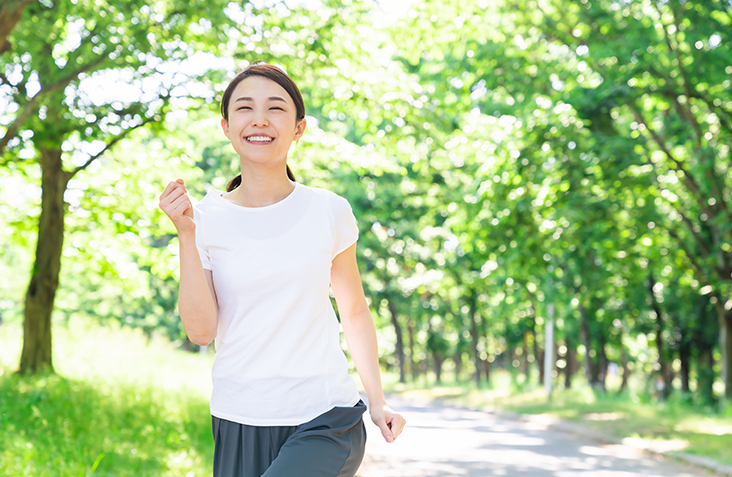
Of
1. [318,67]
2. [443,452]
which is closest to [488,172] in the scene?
[318,67]

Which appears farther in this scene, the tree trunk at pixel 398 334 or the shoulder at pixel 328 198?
the tree trunk at pixel 398 334

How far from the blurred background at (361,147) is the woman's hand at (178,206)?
3.73 metres

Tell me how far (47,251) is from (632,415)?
12.0m

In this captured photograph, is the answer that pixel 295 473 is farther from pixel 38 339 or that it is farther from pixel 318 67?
pixel 38 339

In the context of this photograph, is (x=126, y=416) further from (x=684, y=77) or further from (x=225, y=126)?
(x=684, y=77)

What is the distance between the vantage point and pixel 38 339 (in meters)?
11.9

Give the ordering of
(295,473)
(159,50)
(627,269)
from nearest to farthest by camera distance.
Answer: (295,473) < (159,50) < (627,269)

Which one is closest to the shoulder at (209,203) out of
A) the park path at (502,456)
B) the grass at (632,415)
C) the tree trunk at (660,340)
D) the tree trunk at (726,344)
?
the park path at (502,456)

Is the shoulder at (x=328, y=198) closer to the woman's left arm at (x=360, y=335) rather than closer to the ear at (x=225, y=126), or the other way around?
the woman's left arm at (x=360, y=335)

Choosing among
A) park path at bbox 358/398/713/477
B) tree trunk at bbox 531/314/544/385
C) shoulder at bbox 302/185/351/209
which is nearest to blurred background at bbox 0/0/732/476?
park path at bbox 358/398/713/477

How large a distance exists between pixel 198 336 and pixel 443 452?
9.07 metres

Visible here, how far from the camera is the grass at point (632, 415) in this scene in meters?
11.4

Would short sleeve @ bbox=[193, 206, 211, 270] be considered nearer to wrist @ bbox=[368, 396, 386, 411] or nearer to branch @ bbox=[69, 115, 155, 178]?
wrist @ bbox=[368, 396, 386, 411]

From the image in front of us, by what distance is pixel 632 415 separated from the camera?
16.3 meters
